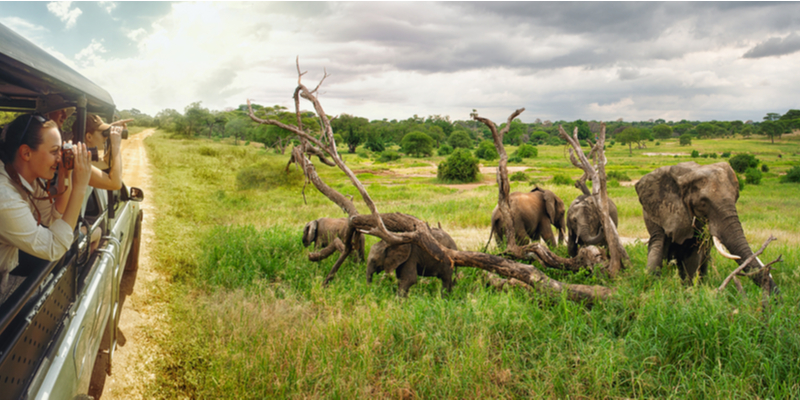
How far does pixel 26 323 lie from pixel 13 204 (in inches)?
27.1

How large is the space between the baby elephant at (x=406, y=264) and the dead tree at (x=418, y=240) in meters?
0.17

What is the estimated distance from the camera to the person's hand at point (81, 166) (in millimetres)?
2619

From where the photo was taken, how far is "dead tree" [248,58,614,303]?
16.5 ft


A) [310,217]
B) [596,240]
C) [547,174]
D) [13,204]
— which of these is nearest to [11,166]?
[13,204]

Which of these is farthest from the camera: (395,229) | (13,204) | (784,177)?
(784,177)

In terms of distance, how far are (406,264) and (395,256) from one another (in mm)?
225

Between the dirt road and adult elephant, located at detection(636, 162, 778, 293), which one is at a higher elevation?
adult elephant, located at detection(636, 162, 778, 293)

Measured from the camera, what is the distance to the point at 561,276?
20.9ft

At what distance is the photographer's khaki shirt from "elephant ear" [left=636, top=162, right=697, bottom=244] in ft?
21.0

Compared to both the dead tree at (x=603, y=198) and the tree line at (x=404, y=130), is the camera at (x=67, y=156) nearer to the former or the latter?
the dead tree at (x=603, y=198)

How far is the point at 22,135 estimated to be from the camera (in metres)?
2.54

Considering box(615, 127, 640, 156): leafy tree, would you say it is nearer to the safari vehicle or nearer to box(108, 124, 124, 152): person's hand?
box(108, 124, 124, 152): person's hand

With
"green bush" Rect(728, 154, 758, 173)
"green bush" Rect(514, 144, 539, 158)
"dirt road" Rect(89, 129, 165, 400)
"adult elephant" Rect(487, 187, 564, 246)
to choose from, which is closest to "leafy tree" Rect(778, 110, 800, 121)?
"green bush" Rect(514, 144, 539, 158)

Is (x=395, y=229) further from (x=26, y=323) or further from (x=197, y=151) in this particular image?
(x=197, y=151)
